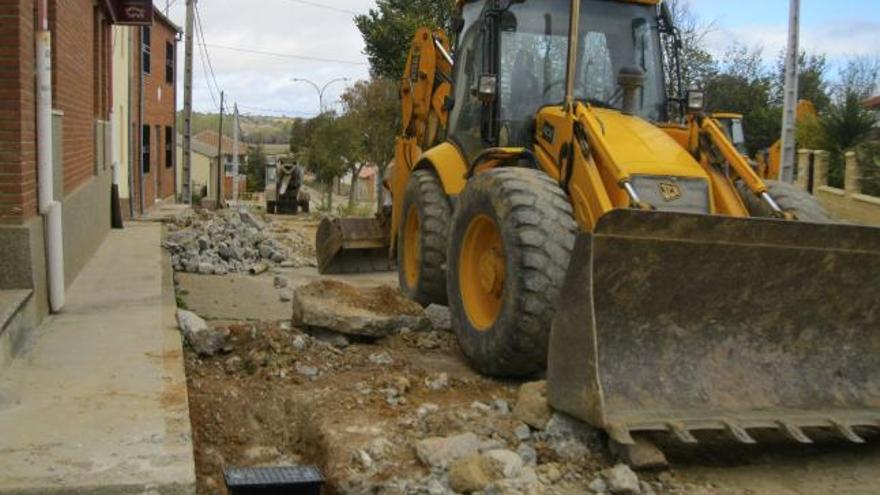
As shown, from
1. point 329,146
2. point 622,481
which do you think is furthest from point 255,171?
point 622,481

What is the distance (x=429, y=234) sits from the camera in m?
8.59

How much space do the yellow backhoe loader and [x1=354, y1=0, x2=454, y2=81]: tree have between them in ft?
72.3

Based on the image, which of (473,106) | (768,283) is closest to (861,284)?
(768,283)

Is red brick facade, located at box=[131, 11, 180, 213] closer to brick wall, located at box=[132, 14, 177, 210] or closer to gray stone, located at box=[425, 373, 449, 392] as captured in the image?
brick wall, located at box=[132, 14, 177, 210]

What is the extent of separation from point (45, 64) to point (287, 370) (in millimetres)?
2775

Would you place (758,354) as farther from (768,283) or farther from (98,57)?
(98,57)

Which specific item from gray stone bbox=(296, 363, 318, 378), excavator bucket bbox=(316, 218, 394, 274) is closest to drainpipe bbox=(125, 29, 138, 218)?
excavator bucket bbox=(316, 218, 394, 274)

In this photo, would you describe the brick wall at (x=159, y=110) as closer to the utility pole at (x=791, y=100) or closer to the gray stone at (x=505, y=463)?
the utility pole at (x=791, y=100)

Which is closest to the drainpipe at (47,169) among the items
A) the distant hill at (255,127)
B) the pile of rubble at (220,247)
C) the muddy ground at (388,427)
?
the muddy ground at (388,427)

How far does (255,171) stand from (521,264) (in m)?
75.6

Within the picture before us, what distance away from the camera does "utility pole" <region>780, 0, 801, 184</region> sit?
1772 cm

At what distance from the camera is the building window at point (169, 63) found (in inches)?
1292

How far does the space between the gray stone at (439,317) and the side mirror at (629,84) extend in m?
2.18

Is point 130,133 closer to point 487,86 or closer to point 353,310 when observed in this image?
point 353,310
